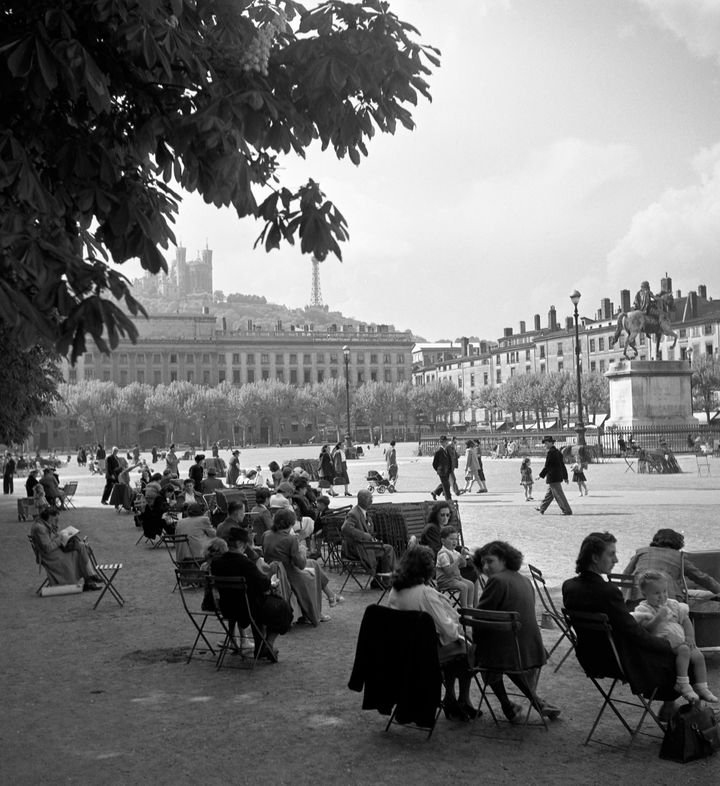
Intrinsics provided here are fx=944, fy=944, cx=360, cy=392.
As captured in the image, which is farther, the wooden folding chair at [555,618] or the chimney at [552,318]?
the chimney at [552,318]

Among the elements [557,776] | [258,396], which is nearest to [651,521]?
[557,776]

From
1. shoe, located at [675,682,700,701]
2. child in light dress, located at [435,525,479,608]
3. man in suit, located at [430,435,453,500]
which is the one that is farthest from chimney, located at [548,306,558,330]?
shoe, located at [675,682,700,701]

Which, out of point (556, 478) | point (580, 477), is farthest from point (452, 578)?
point (580, 477)

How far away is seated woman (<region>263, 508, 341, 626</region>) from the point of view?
33.3 ft

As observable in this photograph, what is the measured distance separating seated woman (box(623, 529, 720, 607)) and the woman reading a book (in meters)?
7.90

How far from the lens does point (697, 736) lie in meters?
6.06

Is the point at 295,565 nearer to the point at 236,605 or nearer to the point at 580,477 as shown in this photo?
the point at 236,605

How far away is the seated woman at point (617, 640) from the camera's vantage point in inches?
249

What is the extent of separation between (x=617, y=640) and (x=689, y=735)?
0.73 meters

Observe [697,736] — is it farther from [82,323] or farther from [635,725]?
[82,323]

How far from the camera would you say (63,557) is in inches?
523

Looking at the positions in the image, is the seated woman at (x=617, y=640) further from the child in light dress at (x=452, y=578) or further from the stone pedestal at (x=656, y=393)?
the stone pedestal at (x=656, y=393)

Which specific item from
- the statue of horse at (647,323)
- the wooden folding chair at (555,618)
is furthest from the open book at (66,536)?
the statue of horse at (647,323)

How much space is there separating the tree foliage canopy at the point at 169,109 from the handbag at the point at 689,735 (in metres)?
3.71
